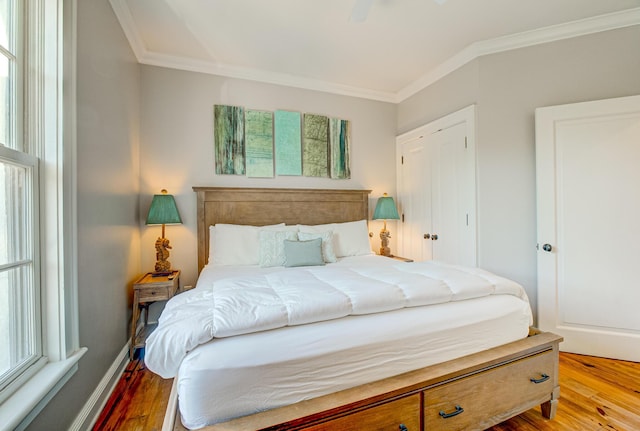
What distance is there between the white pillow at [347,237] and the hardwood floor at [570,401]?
1730 mm

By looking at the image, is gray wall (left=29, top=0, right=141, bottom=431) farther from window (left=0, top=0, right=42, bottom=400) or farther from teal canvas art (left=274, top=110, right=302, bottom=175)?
teal canvas art (left=274, top=110, right=302, bottom=175)

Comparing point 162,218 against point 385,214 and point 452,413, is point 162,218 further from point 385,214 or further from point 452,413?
point 452,413

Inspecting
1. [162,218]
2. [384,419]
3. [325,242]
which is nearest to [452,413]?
[384,419]

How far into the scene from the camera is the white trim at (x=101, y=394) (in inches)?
55.1

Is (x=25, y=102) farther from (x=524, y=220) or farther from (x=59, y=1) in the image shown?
(x=524, y=220)

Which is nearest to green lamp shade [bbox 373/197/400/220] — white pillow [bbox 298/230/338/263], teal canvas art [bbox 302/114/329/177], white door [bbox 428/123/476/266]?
white door [bbox 428/123/476/266]

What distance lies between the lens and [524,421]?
1.56 m

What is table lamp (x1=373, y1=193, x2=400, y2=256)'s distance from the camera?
332 centimetres

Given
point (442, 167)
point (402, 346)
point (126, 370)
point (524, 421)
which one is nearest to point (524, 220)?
point (442, 167)

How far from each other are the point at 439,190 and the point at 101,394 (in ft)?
11.0

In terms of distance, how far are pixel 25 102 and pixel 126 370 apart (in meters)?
1.91

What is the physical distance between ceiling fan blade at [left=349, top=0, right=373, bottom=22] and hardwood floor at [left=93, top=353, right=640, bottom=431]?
2665mm

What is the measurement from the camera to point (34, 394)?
1.01 metres

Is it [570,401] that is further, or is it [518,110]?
[518,110]
